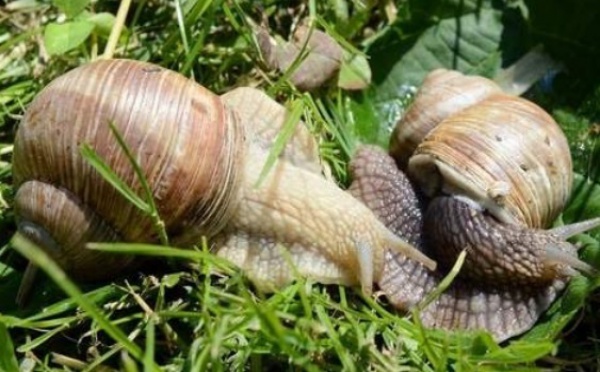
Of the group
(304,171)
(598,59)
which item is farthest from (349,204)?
(598,59)

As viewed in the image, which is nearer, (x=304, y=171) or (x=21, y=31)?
(x=304, y=171)

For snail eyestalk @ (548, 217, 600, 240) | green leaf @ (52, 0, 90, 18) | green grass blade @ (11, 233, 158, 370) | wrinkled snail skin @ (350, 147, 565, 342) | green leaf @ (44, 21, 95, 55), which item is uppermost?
green leaf @ (52, 0, 90, 18)

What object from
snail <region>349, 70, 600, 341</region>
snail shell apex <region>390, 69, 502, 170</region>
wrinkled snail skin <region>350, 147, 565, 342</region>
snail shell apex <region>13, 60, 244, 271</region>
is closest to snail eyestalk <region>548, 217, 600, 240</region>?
snail <region>349, 70, 600, 341</region>

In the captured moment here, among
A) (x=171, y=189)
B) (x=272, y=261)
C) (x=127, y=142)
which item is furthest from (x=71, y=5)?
(x=272, y=261)

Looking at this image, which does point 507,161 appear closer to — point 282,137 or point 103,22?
point 282,137

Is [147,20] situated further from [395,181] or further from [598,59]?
[598,59]

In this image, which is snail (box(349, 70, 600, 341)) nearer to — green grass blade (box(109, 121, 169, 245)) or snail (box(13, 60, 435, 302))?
snail (box(13, 60, 435, 302))
